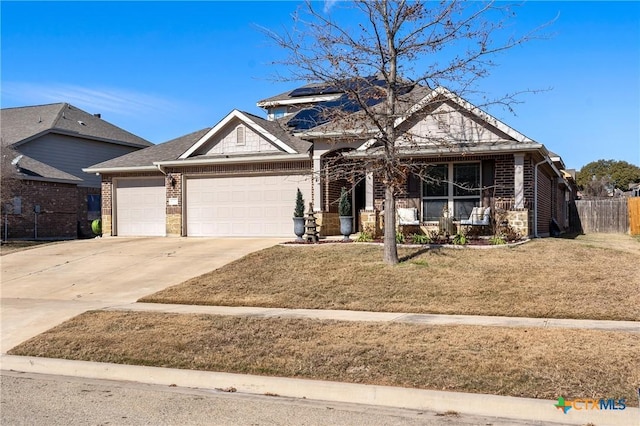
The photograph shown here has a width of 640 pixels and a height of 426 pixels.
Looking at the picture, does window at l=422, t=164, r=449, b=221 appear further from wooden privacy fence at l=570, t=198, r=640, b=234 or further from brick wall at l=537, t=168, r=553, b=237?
wooden privacy fence at l=570, t=198, r=640, b=234

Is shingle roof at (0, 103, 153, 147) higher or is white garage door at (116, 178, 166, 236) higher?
shingle roof at (0, 103, 153, 147)

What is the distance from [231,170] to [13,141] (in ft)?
51.5

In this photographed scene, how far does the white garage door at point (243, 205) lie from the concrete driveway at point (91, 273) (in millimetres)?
1178

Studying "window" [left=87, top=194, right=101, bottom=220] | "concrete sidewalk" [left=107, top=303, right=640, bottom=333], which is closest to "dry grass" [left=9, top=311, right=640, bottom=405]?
"concrete sidewalk" [left=107, top=303, right=640, bottom=333]

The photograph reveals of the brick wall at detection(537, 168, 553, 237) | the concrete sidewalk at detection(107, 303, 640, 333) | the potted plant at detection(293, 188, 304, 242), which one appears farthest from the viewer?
the brick wall at detection(537, 168, 553, 237)

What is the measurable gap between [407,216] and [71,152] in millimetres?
23943

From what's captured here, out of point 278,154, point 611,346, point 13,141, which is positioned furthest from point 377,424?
point 13,141

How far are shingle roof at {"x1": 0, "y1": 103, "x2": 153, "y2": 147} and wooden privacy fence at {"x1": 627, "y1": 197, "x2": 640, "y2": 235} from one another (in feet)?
93.2

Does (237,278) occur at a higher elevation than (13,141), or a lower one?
lower

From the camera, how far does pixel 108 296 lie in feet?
42.5

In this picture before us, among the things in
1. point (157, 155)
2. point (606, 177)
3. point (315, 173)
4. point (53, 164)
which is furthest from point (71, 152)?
point (606, 177)

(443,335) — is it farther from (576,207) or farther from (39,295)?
(576,207)

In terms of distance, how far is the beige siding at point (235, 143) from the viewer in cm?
2142
